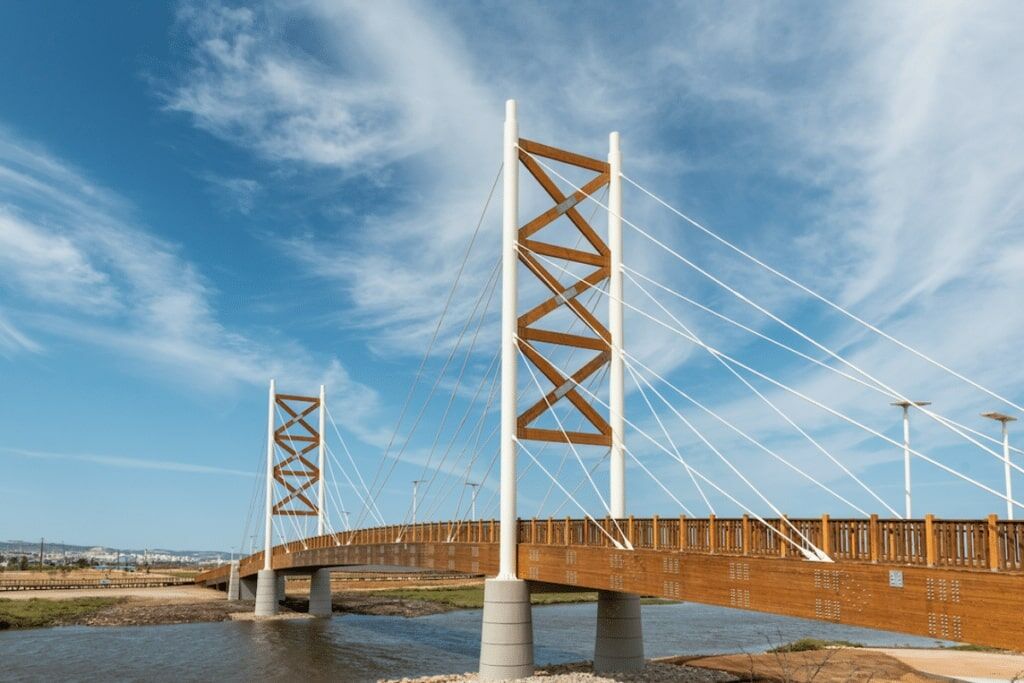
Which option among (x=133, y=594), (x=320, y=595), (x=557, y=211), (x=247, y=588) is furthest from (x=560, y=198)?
(x=133, y=594)

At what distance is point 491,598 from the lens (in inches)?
1003

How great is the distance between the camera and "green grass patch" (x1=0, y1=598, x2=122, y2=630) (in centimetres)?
5207

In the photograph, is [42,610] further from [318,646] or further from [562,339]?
[562,339]

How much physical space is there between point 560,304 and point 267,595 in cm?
4042

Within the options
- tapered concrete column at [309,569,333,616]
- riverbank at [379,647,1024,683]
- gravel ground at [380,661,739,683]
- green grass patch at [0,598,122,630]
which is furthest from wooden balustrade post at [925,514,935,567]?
green grass patch at [0,598,122,630]

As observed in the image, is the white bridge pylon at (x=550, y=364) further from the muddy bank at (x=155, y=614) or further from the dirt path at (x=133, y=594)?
the dirt path at (x=133, y=594)

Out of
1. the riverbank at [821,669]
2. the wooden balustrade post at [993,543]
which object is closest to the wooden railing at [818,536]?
the wooden balustrade post at [993,543]

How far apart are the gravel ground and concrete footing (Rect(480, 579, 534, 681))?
517mm

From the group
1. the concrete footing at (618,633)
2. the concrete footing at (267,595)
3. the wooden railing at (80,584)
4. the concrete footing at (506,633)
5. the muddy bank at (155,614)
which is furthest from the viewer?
the wooden railing at (80,584)

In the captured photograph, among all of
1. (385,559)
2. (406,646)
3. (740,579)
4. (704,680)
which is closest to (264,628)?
(406,646)

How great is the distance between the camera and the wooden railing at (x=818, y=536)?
1372cm

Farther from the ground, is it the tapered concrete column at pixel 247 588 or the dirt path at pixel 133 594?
the tapered concrete column at pixel 247 588

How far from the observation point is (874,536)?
51.2 ft

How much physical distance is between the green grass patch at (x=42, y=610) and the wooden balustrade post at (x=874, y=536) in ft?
165
